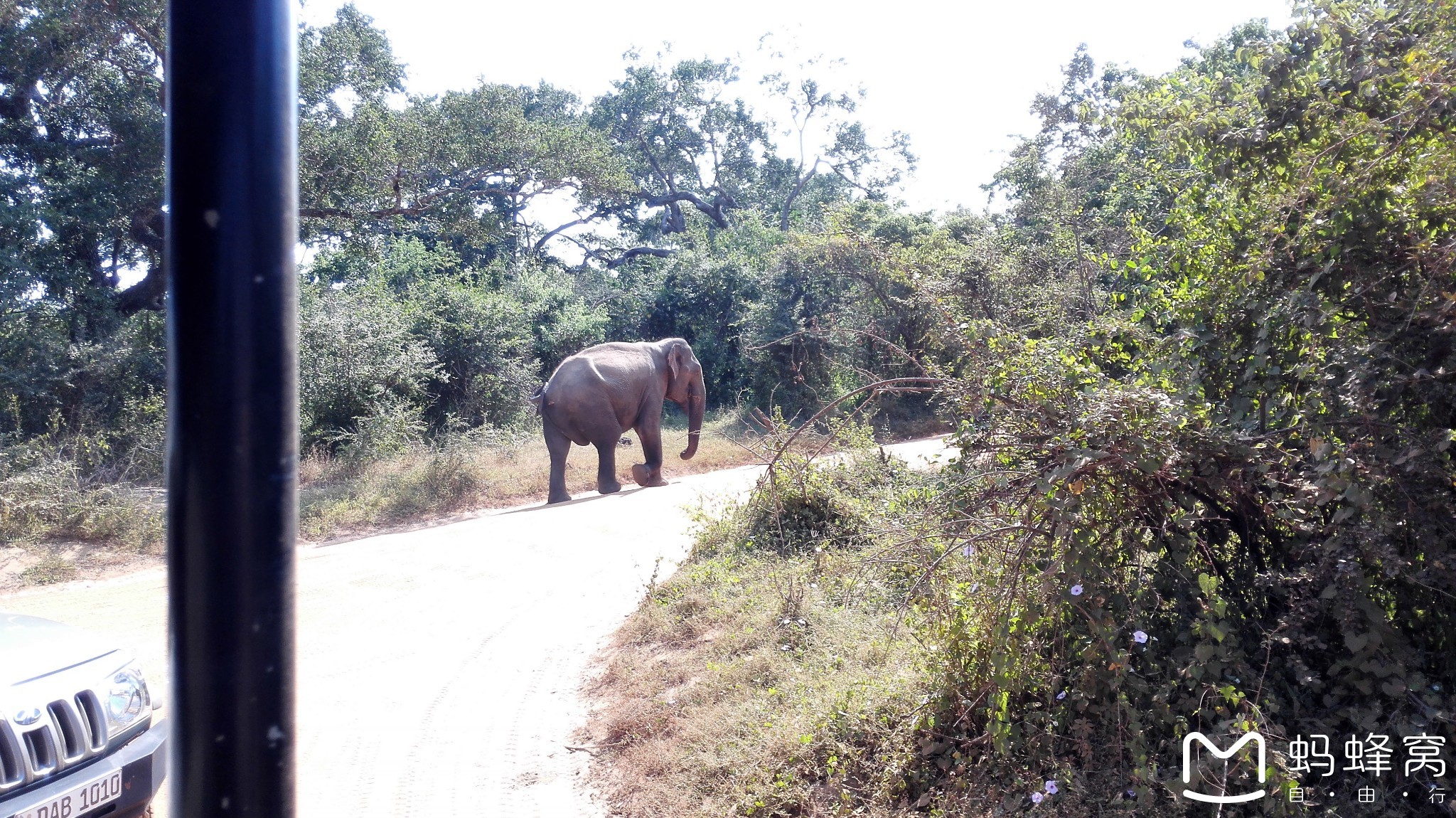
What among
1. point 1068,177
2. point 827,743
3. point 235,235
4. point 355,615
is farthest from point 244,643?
point 1068,177

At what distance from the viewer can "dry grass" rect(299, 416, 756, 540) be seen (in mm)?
12930

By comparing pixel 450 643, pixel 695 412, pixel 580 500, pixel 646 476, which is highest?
pixel 695 412

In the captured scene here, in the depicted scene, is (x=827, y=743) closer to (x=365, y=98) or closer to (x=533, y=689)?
(x=533, y=689)

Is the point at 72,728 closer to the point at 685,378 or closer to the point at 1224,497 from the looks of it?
the point at 1224,497

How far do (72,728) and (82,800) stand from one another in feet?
0.83

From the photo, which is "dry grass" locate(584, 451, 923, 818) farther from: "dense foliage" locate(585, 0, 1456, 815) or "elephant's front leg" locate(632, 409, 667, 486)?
"elephant's front leg" locate(632, 409, 667, 486)

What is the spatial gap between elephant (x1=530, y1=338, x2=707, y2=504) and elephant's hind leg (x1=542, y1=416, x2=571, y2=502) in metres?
0.01

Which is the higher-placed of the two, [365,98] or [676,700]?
[365,98]

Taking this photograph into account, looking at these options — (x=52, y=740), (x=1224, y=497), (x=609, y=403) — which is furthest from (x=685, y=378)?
(x=52, y=740)

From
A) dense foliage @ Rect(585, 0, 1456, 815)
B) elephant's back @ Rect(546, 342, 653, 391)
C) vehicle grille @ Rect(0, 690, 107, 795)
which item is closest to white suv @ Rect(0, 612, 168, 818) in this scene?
vehicle grille @ Rect(0, 690, 107, 795)

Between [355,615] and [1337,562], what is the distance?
6.87 m

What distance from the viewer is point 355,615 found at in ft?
25.1

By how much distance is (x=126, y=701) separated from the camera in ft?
11.8

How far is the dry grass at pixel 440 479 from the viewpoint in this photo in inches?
509
